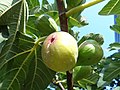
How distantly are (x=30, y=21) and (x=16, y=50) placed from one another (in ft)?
0.88

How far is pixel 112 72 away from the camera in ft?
6.42

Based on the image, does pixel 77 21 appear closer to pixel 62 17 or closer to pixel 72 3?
pixel 72 3

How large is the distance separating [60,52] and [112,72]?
96cm

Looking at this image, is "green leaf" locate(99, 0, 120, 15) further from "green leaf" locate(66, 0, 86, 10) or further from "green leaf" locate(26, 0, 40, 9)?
"green leaf" locate(26, 0, 40, 9)

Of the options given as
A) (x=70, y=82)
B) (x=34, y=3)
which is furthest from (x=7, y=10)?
(x=34, y=3)

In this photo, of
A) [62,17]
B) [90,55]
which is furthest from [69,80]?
[62,17]

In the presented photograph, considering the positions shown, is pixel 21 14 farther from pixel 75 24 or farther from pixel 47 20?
pixel 75 24

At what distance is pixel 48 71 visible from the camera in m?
1.34

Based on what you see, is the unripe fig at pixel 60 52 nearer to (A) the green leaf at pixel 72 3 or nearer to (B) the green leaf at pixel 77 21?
(A) the green leaf at pixel 72 3

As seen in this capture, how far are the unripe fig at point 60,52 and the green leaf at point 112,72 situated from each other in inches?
33.4

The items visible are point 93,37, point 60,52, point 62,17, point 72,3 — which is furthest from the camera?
point 93,37

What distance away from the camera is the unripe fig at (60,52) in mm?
1057

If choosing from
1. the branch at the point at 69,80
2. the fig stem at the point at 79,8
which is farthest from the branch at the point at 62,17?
the branch at the point at 69,80

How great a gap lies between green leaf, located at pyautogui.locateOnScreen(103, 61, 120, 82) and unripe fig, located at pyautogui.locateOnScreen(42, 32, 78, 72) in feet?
2.79
